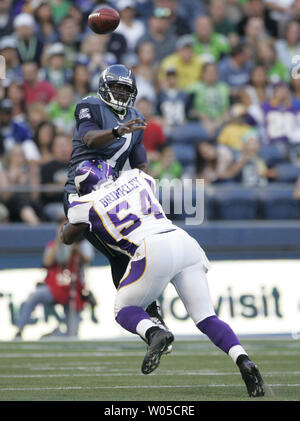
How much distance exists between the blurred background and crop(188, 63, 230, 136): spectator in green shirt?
17 millimetres

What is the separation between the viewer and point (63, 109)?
13.9 meters

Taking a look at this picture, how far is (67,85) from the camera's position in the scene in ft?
45.5

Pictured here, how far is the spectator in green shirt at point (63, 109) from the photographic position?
13789 millimetres

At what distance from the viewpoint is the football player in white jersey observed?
6.24 meters

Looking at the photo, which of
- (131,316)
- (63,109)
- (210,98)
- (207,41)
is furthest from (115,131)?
(207,41)

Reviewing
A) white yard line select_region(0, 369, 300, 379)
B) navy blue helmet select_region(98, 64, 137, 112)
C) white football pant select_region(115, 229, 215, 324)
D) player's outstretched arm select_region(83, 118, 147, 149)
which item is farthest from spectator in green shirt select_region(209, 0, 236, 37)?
white football pant select_region(115, 229, 215, 324)

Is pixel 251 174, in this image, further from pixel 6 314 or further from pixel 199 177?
pixel 6 314

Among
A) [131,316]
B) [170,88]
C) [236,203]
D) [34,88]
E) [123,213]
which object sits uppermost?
[123,213]

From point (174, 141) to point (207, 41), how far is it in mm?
2764

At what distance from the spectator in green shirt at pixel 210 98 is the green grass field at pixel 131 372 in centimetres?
465

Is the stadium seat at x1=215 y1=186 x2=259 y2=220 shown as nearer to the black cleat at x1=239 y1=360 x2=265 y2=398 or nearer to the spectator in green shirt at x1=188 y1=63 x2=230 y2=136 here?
the spectator in green shirt at x1=188 y1=63 x2=230 y2=136

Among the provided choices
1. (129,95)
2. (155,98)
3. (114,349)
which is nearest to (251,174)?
(155,98)

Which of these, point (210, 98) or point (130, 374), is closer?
point (130, 374)

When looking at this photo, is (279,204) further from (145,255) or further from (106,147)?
(145,255)
